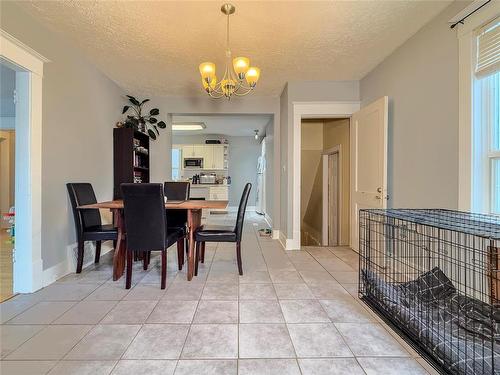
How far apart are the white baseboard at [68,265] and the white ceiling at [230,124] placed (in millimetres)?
3371

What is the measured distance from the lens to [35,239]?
243cm

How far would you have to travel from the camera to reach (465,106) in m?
2.14

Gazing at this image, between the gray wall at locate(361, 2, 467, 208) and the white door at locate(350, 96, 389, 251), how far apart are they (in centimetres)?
15

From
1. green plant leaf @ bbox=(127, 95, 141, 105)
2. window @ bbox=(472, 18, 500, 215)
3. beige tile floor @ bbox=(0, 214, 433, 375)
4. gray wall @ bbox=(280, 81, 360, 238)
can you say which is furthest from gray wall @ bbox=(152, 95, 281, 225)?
window @ bbox=(472, 18, 500, 215)

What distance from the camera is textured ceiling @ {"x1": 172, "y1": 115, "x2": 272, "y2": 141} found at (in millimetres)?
6223

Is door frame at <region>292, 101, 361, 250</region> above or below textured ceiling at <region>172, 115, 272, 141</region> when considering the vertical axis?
below

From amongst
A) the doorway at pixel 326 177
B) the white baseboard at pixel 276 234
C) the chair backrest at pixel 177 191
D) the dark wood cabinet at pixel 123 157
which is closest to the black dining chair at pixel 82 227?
the dark wood cabinet at pixel 123 157

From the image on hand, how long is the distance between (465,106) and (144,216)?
111 inches

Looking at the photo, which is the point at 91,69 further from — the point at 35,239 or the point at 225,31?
the point at 35,239

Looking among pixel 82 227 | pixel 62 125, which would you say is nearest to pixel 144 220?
pixel 82 227

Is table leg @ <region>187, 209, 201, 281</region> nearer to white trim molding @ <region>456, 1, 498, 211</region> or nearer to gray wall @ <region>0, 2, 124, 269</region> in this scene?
gray wall @ <region>0, 2, 124, 269</region>

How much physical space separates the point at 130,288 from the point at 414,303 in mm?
2359

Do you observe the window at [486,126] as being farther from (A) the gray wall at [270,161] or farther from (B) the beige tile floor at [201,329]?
(A) the gray wall at [270,161]

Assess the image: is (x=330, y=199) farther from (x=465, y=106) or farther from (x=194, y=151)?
(x=194, y=151)
